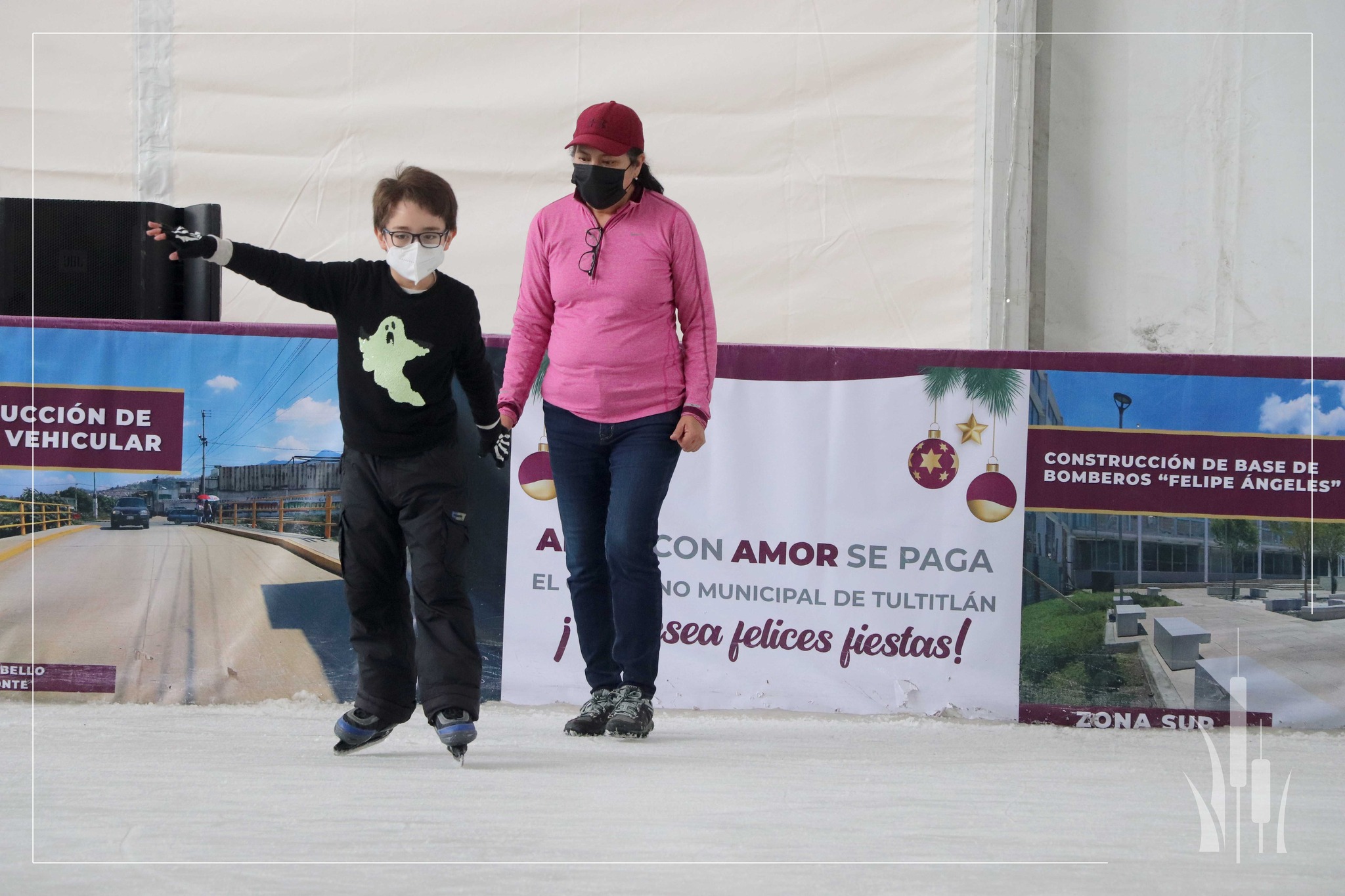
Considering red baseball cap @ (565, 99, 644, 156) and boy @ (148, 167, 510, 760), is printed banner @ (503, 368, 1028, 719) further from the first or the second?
red baseball cap @ (565, 99, 644, 156)

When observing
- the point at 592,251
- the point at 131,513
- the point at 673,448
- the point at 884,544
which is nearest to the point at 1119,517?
the point at 884,544

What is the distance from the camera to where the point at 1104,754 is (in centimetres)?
216

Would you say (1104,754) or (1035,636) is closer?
(1104,754)

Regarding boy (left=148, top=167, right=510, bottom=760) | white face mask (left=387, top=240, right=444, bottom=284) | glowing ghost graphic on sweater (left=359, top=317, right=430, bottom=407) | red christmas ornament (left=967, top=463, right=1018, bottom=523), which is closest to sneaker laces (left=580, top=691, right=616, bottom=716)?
boy (left=148, top=167, right=510, bottom=760)

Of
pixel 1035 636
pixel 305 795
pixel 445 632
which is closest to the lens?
pixel 305 795

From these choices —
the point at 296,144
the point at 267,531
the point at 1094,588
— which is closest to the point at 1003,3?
the point at 1094,588

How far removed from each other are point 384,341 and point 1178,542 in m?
1.77

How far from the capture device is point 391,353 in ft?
5.45

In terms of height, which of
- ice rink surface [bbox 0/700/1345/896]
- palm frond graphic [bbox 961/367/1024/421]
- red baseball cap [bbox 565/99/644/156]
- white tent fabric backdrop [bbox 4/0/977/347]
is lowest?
ice rink surface [bbox 0/700/1345/896]

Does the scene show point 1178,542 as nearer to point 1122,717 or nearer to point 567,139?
point 1122,717

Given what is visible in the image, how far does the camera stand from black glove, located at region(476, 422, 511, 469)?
6.07ft

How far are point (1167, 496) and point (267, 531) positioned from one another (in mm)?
1996

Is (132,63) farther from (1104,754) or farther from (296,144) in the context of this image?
(1104,754)

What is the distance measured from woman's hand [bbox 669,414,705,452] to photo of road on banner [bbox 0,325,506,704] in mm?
664
